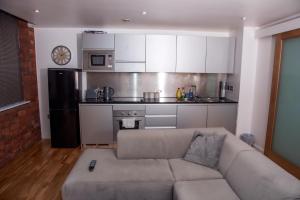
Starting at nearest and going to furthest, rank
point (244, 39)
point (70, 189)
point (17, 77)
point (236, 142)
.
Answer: point (70, 189) < point (236, 142) < point (17, 77) < point (244, 39)

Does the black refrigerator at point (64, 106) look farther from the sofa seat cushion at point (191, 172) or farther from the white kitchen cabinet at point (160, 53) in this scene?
the sofa seat cushion at point (191, 172)

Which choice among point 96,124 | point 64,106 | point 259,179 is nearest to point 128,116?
point 96,124

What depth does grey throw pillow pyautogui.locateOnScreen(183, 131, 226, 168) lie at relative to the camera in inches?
97.0

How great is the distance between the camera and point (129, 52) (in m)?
4.14

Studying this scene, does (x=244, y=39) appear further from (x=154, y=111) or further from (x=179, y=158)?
(x=179, y=158)

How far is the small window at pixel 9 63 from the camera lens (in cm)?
324

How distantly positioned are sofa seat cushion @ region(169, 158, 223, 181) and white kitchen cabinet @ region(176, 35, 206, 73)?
7.36ft

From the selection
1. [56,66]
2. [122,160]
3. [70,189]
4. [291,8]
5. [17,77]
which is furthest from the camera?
[56,66]

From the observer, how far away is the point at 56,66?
434 centimetres

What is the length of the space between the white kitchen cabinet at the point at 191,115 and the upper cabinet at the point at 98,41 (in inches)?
68.9

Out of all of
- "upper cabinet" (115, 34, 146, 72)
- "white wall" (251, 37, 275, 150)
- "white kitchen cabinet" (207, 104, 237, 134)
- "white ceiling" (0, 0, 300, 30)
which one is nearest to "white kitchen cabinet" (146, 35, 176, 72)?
"upper cabinet" (115, 34, 146, 72)

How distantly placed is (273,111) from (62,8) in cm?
356

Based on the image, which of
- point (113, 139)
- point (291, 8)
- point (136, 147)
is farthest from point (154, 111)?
point (291, 8)

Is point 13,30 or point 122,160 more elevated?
point 13,30
